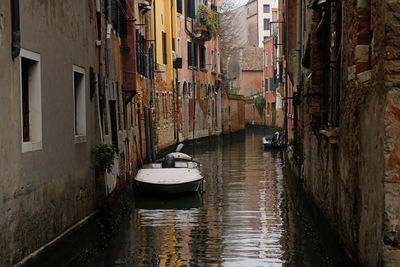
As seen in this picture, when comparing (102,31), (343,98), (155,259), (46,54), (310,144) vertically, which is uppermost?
(102,31)

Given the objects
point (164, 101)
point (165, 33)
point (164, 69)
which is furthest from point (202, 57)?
point (164, 101)

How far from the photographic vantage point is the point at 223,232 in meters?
11.4

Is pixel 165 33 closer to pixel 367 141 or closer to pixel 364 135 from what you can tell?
pixel 364 135

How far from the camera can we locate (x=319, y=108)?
10.4 m

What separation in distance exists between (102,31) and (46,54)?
492cm

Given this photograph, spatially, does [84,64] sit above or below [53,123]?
above

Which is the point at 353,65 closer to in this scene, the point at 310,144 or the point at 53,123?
the point at 53,123

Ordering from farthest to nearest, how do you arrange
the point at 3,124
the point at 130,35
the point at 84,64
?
the point at 130,35 → the point at 84,64 → the point at 3,124

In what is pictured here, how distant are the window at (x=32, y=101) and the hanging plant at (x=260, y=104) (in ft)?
163

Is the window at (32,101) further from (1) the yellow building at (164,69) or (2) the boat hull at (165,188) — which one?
(1) the yellow building at (164,69)

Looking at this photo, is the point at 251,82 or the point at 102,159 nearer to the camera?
the point at 102,159

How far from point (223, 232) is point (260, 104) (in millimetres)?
46155

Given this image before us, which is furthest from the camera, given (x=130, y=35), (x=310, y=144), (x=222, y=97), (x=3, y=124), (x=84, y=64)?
(x=222, y=97)

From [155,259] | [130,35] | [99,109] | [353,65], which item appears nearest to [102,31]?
[99,109]
